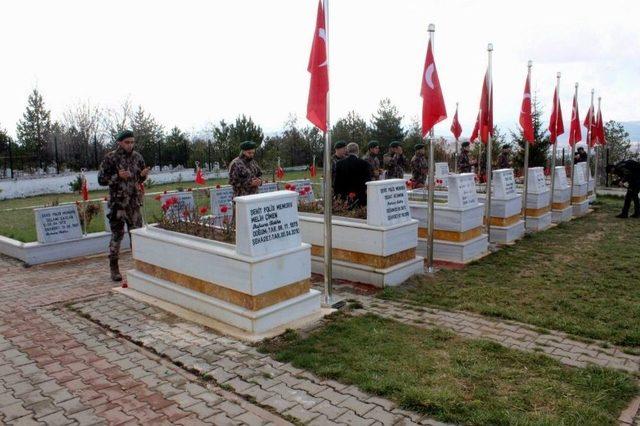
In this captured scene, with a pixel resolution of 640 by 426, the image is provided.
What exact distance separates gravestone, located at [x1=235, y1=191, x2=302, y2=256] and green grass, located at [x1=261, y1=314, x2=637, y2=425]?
3.13 ft

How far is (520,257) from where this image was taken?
8648 mm

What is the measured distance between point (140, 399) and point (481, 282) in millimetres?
4835

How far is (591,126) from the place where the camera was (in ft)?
52.6

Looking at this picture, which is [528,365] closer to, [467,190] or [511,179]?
[467,190]

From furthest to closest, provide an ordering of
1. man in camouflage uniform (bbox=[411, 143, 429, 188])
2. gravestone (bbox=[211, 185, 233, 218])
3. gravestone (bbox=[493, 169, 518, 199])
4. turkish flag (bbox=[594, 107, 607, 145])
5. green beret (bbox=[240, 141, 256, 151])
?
turkish flag (bbox=[594, 107, 607, 145]) → man in camouflage uniform (bbox=[411, 143, 429, 188]) → gravestone (bbox=[211, 185, 233, 218]) → gravestone (bbox=[493, 169, 518, 199]) → green beret (bbox=[240, 141, 256, 151])

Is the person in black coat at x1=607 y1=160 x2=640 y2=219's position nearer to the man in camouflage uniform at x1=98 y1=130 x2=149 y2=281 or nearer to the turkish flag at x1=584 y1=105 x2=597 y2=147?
the turkish flag at x1=584 y1=105 x2=597 y2=147

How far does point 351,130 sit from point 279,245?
29.1 meters

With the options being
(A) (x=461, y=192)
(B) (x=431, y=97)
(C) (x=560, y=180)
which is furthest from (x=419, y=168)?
(B) (x=431, y=97)

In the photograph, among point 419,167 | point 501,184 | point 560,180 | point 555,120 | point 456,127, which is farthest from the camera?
point 456,127

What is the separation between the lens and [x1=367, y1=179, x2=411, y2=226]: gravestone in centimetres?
690

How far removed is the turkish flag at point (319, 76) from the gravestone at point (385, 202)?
1.29 m

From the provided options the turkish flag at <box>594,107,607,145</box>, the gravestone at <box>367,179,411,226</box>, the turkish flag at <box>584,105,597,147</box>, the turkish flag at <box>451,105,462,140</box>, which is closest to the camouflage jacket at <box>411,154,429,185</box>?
the turkish flag at <box>451,105,462,140</box>

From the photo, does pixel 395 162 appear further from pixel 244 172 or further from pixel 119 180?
pixel 119 180

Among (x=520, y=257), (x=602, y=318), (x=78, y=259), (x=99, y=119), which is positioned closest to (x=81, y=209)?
(x=78, y=259)
